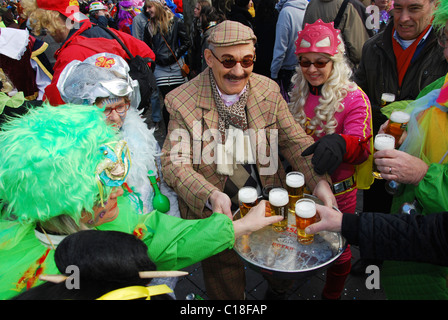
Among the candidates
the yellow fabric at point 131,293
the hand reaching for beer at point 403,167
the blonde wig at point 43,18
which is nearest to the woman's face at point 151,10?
the blonde wig at point 43,18

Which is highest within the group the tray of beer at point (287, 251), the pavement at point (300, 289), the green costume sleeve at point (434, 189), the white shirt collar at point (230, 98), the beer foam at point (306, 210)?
the white shirt collar at point (230, 98)

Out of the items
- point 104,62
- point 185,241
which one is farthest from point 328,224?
point 104,62

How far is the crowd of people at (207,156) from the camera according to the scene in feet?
4.51

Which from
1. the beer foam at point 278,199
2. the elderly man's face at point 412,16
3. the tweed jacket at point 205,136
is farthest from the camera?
the elderly man's face at point 412,16

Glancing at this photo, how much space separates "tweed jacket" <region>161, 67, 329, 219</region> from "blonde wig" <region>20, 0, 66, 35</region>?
6.01 ft

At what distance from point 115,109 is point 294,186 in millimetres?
1473

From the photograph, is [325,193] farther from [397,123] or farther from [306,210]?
[397,123]

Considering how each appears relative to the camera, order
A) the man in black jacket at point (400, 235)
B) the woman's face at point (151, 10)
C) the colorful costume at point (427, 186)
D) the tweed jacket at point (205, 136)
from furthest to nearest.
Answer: the woman's face at point (151, 10), the tweed jacket at point (205, 136), the colorful costume at point (427, 186), the man in black jacket at point (400, 235)

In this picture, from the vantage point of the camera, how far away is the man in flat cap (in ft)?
7.29

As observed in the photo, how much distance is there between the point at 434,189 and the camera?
1.80 m

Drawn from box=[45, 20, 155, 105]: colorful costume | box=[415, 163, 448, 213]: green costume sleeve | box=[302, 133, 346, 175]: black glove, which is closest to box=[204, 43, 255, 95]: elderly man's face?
box=[302, 133, 346, 175]: black glove

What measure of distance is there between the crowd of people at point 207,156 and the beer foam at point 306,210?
0.06m

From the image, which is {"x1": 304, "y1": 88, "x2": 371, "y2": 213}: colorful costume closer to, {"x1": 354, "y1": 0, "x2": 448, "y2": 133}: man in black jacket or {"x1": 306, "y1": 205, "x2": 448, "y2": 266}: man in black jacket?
{"x1": 306, "y1": 205, "x2": 448, "y2": 266}: man in black jacket

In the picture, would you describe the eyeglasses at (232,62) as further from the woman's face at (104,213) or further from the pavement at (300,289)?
the pavement at (300,289)
